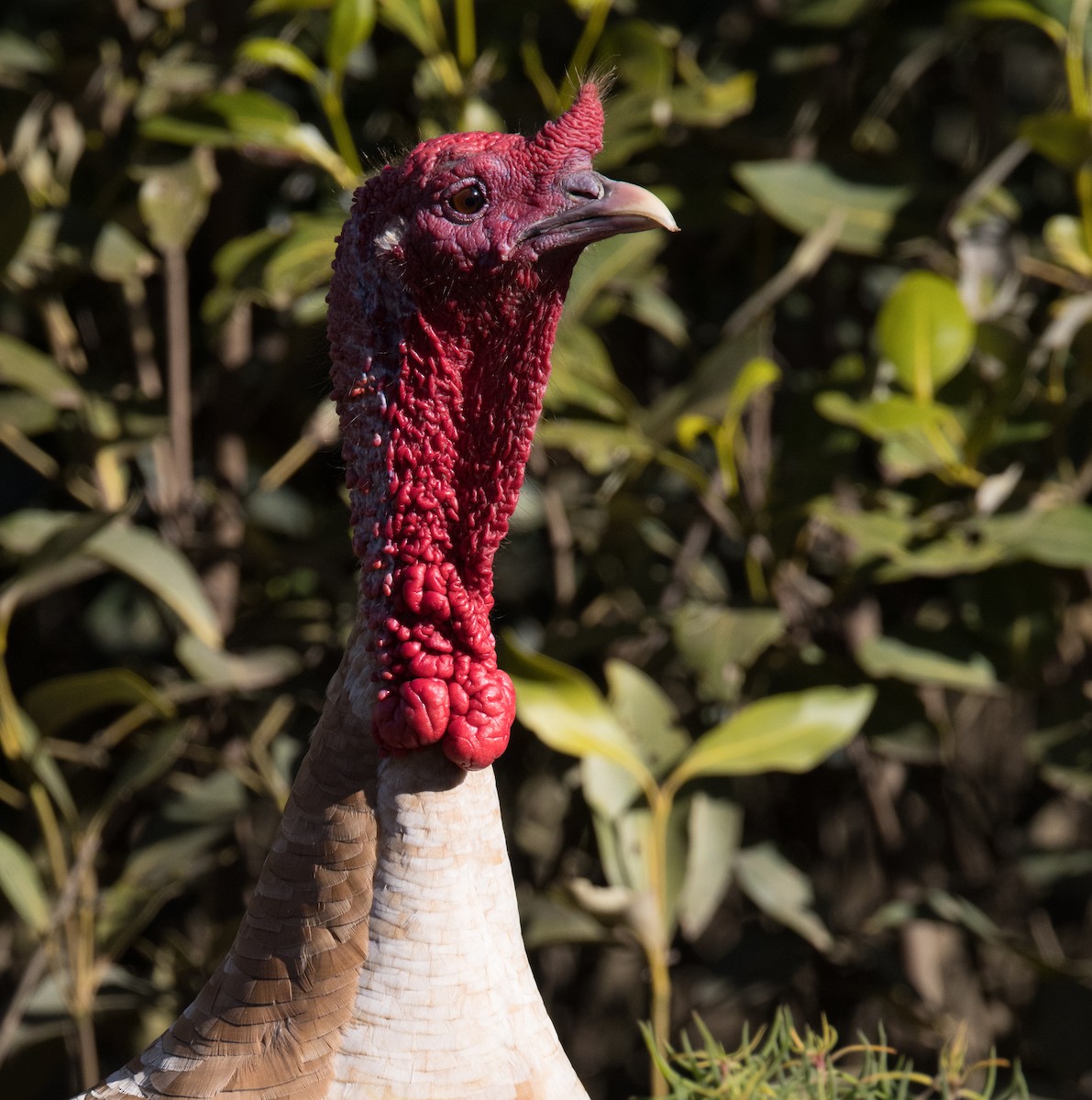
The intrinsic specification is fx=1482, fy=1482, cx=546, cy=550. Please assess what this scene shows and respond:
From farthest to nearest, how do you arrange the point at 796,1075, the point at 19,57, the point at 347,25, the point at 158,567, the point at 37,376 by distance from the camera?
the point at 19,57
the point at 37,376
the point at 158,567
the point at 347,25
the point at 796,1075

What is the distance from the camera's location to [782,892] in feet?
7.82

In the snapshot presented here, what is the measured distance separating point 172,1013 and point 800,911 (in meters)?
1.06

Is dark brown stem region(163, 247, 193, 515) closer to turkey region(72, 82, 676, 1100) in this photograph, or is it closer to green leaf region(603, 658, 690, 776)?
green leaf region(603, 658, 690, 776)

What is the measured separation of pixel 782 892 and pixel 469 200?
1.45m

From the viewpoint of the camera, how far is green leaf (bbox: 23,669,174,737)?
2072 mm

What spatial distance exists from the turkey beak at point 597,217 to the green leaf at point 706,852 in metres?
1.06

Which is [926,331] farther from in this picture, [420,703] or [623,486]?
[420,703]

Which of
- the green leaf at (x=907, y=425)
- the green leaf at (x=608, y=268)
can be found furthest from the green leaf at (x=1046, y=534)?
the green leaf at (x=608, y=268)

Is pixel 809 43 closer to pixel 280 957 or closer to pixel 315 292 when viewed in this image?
pixel 315 292

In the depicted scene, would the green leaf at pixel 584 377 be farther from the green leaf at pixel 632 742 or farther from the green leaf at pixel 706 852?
the green leaf at pixel 706 852

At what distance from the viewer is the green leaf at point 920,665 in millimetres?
2215

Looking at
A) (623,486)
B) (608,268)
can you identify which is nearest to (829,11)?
(608,268)

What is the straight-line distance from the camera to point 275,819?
2.85 meters

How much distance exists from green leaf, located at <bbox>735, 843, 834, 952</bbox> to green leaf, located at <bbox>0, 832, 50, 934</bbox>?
1.07 metres
